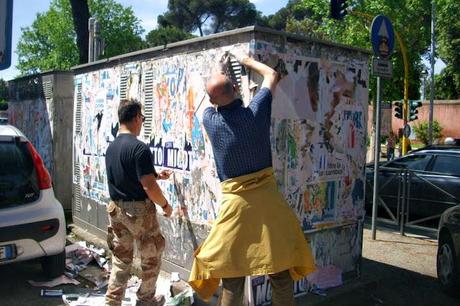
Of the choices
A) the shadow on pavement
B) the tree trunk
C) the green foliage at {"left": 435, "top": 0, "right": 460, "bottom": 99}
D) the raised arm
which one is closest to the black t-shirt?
the raised arm

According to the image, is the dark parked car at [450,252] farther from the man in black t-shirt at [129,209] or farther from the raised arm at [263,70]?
the man in black t-shirt at [129,209]

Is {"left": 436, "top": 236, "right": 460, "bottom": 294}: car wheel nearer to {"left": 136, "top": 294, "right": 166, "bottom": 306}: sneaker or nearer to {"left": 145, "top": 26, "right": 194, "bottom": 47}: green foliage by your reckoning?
{"left": 136, "top": 294, "right": 166, "bottom": 306}: sneaker

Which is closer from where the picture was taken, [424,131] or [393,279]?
[393,279]

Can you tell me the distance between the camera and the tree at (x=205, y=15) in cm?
5491

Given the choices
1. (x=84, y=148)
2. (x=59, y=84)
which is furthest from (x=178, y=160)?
(x=59, y=84)

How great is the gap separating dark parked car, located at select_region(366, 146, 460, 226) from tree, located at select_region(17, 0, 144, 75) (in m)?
31.4

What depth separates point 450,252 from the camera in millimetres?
5531

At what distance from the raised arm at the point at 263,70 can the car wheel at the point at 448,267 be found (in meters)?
2.97

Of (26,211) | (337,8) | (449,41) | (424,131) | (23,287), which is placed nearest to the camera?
(26,211)

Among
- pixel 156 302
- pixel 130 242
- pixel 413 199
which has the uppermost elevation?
pixel 130 242

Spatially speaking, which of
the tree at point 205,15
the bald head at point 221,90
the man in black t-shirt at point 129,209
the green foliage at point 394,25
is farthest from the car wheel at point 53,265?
the tree at point 205,15

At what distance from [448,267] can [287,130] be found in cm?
251

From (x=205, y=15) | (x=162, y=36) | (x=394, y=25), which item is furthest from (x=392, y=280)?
(x=205, y=15)

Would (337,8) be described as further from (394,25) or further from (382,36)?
(394,25)
